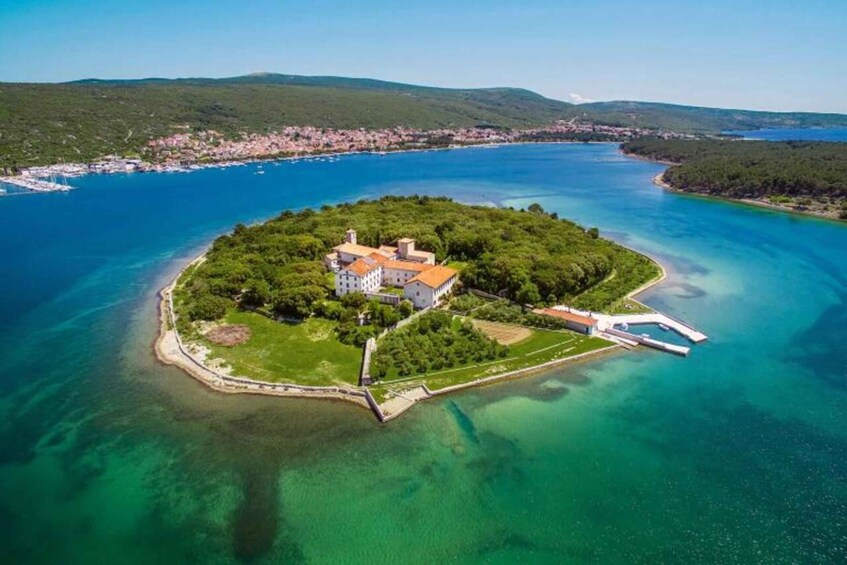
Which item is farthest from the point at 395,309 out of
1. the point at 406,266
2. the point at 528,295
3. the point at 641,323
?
the point at 641,323

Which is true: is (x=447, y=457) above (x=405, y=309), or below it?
below

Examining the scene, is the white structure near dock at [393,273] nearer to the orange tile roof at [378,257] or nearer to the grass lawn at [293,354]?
the orange tile roof at [378,257]

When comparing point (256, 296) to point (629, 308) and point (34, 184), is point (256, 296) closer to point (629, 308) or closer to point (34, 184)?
point (629, 308)

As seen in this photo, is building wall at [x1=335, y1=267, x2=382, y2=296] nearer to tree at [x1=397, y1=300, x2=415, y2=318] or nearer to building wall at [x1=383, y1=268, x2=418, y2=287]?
building wall at [x1=383, y1=268, x2=418, y2=287]

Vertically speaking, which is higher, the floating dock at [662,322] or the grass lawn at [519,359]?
the floating dock at [662,322]

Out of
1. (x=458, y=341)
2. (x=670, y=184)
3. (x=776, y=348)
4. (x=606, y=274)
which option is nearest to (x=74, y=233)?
(x=458, y=341)

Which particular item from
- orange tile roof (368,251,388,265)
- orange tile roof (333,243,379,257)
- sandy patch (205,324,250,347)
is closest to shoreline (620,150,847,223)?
orange tile roof (368,251,388,265)

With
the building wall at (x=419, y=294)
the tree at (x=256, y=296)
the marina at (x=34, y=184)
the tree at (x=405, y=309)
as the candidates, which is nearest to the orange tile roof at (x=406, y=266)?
the building wall at (x=419, y=294)
